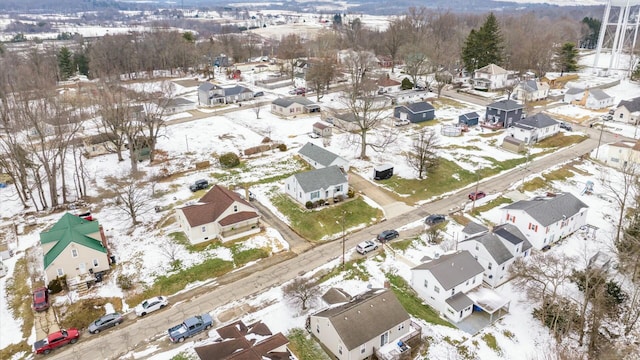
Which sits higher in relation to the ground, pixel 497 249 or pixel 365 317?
pixel 497 249

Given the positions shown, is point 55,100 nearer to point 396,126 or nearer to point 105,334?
point 105,334

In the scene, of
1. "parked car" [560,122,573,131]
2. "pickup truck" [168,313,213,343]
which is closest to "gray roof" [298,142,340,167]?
"pickup truck" [168,313,213,343]

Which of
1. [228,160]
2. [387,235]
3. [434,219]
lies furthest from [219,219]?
[434,219]

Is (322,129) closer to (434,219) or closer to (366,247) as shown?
(434,219)

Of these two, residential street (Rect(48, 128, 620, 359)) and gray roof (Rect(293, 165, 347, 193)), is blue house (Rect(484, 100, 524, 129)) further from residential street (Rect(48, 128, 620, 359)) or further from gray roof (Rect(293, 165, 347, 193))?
gray roof (Rect(293, 165, 347, 193))

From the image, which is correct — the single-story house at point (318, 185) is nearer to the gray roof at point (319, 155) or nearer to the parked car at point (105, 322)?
the gray roof at point (319, 155)

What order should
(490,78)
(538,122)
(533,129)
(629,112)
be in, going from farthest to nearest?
(490,78) → (629,112) → (538,122) → (533,129)
